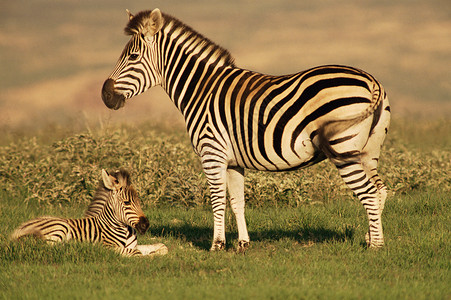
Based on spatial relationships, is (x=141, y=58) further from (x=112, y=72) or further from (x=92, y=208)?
(x=92, y=208)

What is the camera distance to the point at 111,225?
27.2 ft

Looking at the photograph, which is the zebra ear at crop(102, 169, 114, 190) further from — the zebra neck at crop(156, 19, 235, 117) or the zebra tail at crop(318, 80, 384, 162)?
the zebra tail at crop(318, 80, 384, 162)

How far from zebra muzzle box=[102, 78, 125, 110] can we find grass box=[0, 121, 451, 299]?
93.0 inches

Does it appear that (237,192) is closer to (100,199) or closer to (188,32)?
(100,199)

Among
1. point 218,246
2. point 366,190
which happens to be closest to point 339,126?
point 366,190

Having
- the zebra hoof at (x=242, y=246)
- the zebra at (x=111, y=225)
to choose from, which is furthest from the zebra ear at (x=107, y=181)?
the zebra hoof at (x=242, y=246)

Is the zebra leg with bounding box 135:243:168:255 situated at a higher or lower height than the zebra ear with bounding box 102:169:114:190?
lower

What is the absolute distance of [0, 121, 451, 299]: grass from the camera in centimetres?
670

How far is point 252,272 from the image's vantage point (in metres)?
7.34

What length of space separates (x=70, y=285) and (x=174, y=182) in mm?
6091

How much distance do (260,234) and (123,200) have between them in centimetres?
287

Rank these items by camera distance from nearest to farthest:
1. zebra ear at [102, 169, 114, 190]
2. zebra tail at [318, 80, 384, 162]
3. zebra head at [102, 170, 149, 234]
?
zebra tail at [318, 80, 384, 162], zebra head at [102, 170, 149, 234], zebra ear at [102, 169, 114, 190]

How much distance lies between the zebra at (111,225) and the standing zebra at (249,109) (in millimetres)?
1281

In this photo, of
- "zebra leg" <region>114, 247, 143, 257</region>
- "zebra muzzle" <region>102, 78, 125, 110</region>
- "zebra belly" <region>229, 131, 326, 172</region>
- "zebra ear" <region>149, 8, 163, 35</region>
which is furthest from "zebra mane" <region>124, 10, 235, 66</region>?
"zebra leg" <region>114, 247, 143, 257</region>
